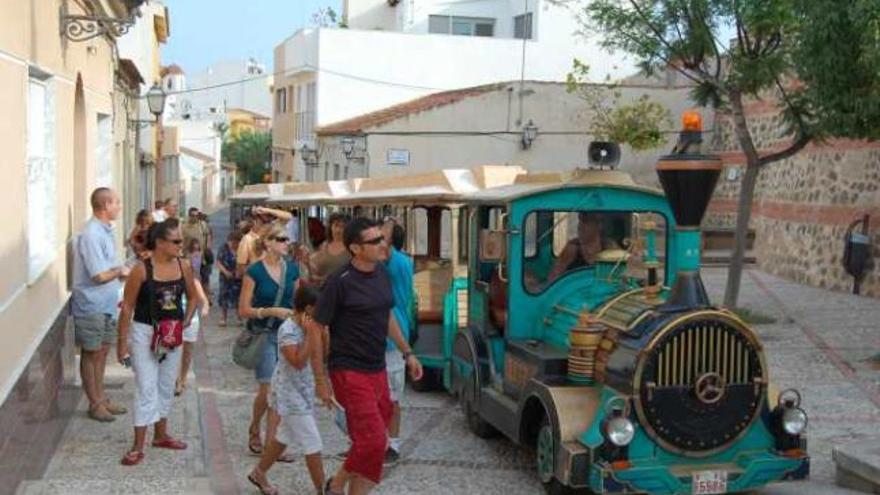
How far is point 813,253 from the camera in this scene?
18.7 metres

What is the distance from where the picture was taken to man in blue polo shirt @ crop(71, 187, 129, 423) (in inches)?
303

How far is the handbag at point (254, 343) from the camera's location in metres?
7.16

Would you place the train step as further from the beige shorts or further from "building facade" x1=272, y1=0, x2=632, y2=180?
"building facade" x1=272, y1=0, x2=632, y2=180

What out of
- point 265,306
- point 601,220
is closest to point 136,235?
point 265,306

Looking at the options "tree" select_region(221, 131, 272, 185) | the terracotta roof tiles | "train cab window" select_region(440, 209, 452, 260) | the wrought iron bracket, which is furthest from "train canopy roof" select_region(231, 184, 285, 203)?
"tree" select_region(221, 131, 272, 185)

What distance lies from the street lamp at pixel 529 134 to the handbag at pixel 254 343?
1821 cm

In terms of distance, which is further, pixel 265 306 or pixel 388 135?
pixel 388 135

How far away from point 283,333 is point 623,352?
1921mm

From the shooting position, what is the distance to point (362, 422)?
18.5 ft

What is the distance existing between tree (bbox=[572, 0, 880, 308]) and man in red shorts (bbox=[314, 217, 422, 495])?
6325 mm

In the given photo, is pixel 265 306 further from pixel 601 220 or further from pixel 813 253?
pixel 813 253

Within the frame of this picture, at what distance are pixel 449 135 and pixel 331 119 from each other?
7.07 metres

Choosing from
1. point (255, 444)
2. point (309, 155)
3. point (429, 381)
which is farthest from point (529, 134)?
point (255, 444)

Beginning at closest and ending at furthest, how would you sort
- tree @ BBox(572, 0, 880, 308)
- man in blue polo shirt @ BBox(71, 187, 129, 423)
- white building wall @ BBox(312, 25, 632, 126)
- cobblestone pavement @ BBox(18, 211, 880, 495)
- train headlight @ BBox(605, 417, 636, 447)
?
train headlight @ BBox(605, 417, 636, 447), cobblestone pavement @ BBox(18, 211, 880, 495), man in blue polo shirt @ BBox(71, 187, 129, 423), tree @ BBox(572, 0, 880, 308), white building wall @ BBox(312, 25, 632, 126)
